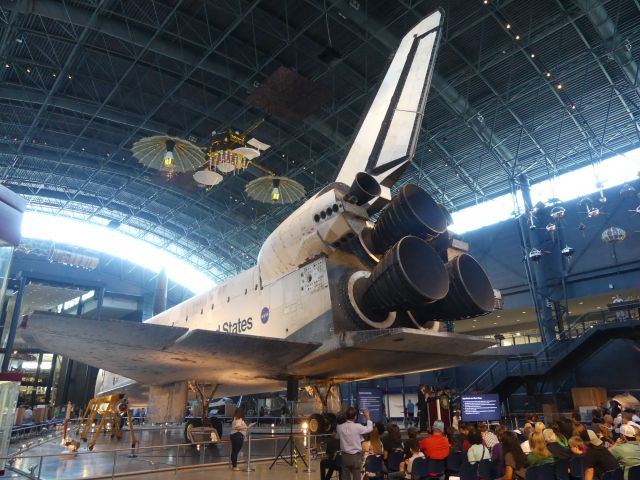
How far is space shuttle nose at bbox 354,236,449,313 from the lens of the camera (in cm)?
514

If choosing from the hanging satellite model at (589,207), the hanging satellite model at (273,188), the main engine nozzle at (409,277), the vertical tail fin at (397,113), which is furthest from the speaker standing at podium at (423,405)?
the hanging satellite model at (589,207)

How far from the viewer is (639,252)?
16.7 m

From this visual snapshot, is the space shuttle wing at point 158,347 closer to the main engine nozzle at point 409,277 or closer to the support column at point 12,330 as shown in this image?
the main engine nozzle at point 409,277

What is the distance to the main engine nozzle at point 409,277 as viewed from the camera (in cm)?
514

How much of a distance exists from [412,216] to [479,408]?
4525mm

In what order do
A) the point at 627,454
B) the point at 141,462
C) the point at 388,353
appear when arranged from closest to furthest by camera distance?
1. the point at 627,454
2. the point at 388,353
3. the point at 141,462

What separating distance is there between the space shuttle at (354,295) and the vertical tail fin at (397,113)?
0.8 inches

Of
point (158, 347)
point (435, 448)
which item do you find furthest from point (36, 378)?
point (435, 448)

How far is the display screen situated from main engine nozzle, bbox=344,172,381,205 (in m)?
4.43

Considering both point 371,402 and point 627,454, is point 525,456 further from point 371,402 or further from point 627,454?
point 371,402

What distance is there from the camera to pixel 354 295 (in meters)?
6.21

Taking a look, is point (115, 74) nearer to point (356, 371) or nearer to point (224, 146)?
point (224, 146)

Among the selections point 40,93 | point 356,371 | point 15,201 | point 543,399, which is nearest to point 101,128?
point 40,93

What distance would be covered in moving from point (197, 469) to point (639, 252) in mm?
17604
